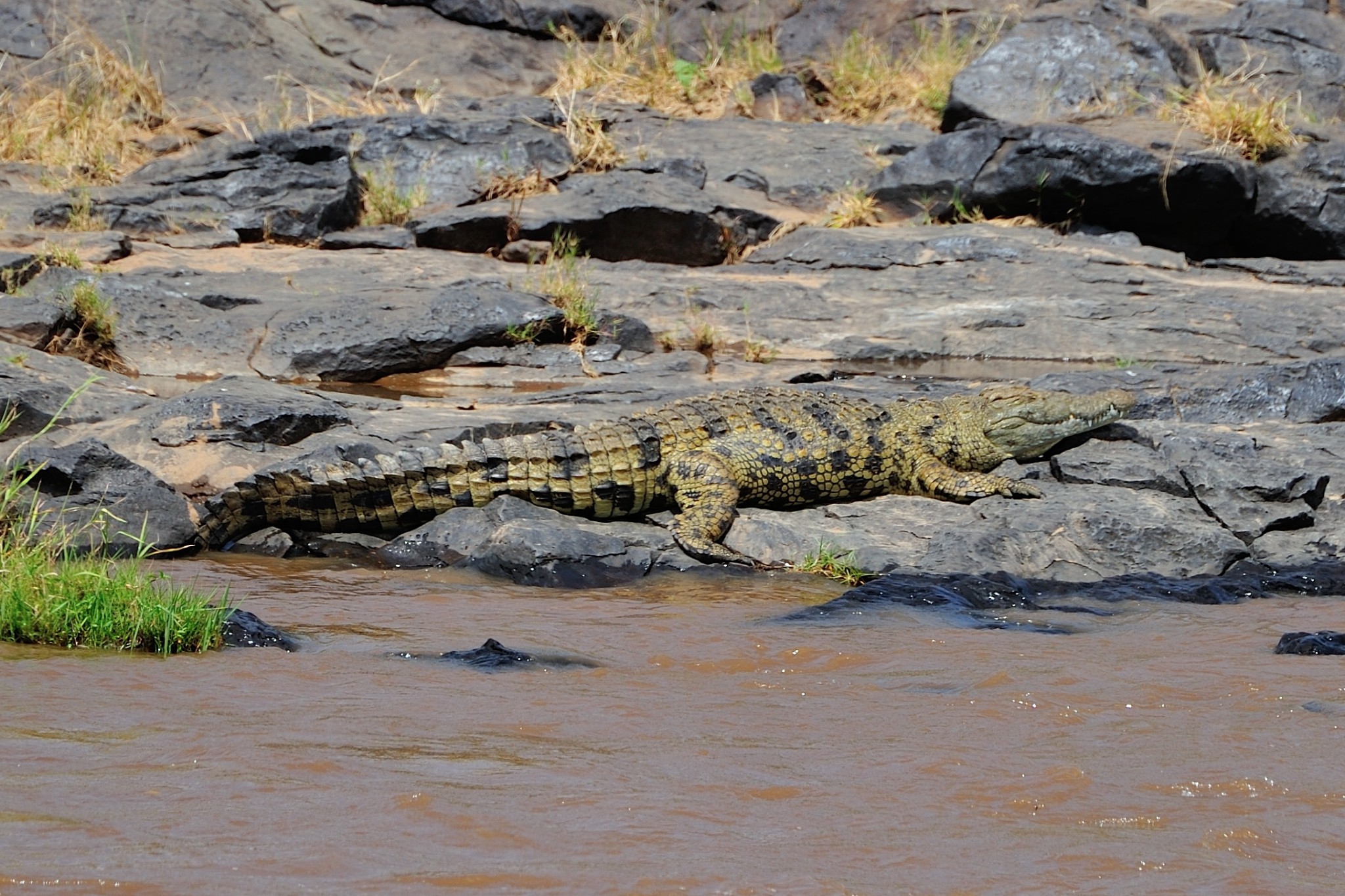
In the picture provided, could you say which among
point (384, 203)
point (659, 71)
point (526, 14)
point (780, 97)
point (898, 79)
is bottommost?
point (384, 203)

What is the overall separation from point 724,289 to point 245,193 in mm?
4788

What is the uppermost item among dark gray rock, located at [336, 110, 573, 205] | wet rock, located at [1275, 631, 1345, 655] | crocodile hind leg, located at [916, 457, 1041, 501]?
dark gray rock, located at [336, 110, 573, 205]

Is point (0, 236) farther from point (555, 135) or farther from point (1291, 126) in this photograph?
point (1291, 126)

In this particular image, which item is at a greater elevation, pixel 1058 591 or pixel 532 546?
pixel 1058 591

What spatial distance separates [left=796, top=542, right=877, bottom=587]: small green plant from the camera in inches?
241

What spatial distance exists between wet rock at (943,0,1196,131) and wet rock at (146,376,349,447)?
9.75 meters

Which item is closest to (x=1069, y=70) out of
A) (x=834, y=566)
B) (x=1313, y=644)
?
(x=834, y=566)

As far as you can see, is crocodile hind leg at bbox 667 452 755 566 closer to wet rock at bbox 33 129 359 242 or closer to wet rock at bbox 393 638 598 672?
wet rock at bbox 393 638 598 672

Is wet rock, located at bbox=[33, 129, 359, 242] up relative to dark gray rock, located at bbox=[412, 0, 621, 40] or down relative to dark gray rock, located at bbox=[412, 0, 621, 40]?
down

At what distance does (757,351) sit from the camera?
407 inches

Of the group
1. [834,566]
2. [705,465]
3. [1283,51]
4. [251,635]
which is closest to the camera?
[251,635]

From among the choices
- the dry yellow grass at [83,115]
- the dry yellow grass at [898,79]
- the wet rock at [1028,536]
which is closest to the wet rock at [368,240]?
the dry yellow grass at [83,115]

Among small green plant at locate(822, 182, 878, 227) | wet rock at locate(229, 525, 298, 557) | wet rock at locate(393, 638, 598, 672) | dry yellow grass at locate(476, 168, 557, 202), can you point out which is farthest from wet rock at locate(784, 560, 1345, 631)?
dry yellow grass at locate(476, 168, 557, 202)

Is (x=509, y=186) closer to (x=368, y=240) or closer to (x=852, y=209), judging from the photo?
(x=368, y=240)
